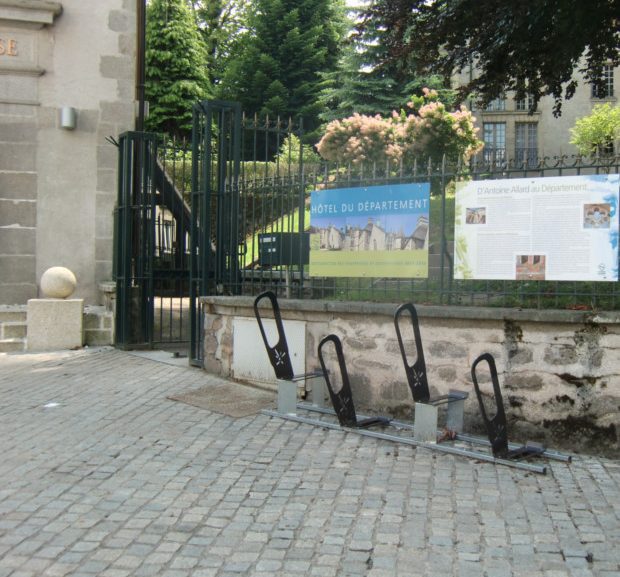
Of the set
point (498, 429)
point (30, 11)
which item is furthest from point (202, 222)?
point (30, 11)

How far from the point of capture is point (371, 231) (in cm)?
672

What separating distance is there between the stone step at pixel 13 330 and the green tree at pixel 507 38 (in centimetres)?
625

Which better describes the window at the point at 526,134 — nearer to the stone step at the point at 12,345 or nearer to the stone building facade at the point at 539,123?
the stone building facade at the point at 539,123

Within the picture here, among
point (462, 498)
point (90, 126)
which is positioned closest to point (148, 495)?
point (462, 498)

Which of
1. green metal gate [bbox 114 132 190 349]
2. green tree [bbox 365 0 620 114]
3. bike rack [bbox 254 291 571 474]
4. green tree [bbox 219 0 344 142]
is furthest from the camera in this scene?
green tree [bbox 219 0 344 142]

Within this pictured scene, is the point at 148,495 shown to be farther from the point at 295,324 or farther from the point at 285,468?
the point at 295,324

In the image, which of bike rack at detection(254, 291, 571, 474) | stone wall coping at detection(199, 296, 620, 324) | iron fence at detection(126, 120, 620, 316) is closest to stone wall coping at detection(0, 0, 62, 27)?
iron fence at detection(126, 120, 620, 316)

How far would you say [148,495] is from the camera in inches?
176

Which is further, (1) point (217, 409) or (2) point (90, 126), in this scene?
(2) point (90, 126)

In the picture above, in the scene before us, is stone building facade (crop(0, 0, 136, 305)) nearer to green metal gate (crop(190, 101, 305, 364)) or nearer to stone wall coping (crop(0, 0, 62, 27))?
stone wall coping (crop(0, 0, 62, 27))

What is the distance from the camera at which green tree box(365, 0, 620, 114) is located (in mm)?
8523

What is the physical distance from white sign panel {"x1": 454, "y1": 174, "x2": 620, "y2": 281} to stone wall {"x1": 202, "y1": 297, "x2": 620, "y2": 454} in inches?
15.1

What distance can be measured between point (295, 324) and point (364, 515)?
3.19 metres

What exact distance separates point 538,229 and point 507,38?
453 cm
